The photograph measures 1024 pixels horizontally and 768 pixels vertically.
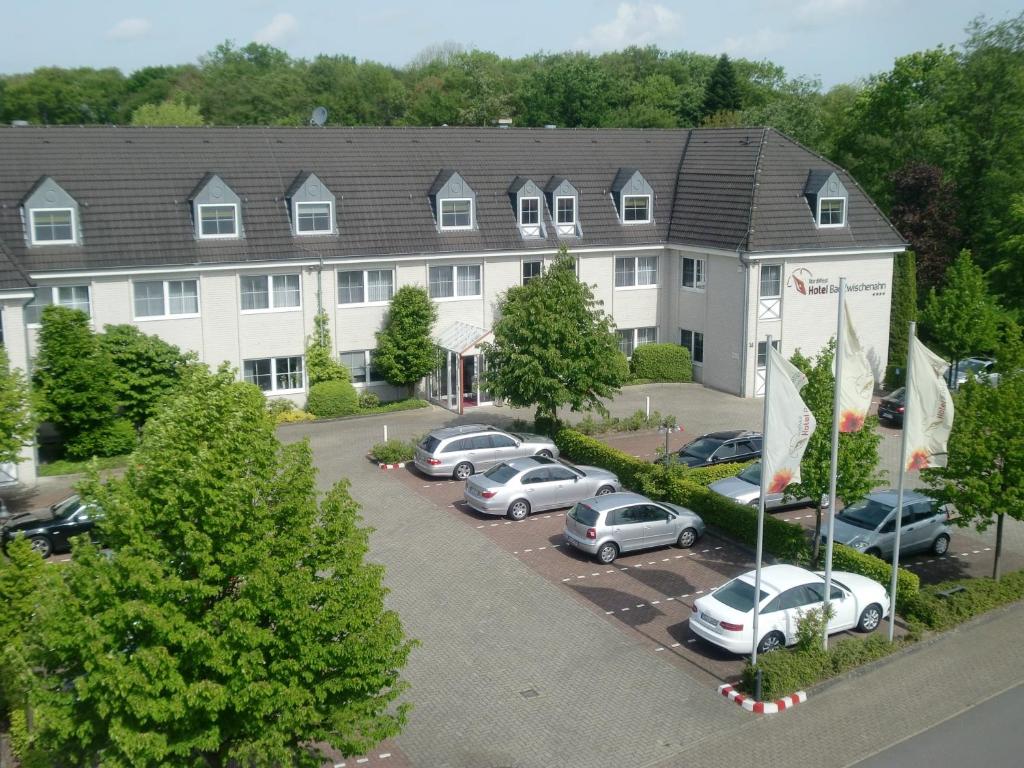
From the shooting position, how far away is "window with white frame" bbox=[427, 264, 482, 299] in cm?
4056

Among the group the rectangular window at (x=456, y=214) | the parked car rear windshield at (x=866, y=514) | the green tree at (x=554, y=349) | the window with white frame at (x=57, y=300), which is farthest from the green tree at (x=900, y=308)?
the window with white frame at (x=57, y=300)

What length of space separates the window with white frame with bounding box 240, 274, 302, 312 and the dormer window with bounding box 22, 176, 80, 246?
583cm

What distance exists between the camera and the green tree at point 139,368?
109ft

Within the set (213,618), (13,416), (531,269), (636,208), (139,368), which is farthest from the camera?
(636,208)

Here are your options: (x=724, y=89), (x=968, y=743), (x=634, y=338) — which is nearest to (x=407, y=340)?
(x=634, y=338)

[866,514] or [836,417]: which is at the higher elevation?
[836,417]

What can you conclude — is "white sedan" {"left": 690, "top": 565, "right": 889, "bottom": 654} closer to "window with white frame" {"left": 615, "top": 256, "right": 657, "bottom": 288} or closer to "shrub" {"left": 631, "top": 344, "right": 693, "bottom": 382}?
"shrub" {"left": 631, "top": 344, "right": 693, "bottom": 382}

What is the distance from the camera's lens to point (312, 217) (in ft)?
127

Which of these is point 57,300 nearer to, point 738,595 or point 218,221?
point 218,221

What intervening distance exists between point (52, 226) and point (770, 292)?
85.2 feet

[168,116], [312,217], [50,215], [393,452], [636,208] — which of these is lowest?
[393,452]

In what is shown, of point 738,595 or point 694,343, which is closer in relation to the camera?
point 738,595

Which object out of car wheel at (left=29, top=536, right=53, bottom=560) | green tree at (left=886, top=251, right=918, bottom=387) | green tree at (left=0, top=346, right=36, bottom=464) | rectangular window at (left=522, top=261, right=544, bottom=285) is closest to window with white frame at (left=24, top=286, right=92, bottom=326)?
green tree at (left=0, top=346, right=36, bottom=464)

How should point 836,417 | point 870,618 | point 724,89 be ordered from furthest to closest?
point 724,89 → point 870,618 → point 836,417
